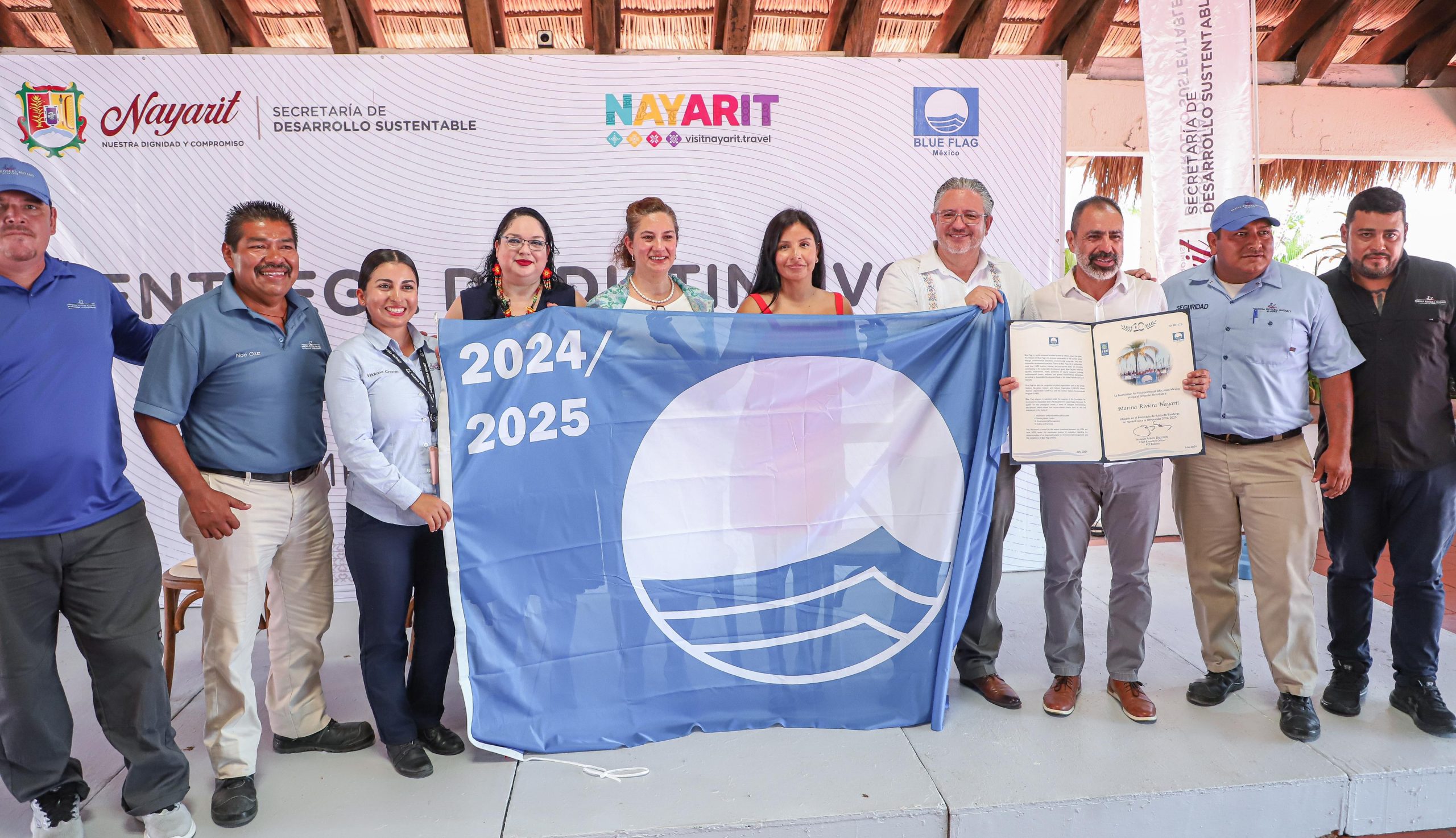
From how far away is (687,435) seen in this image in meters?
2.46

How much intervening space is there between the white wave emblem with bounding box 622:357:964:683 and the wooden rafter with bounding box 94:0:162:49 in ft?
11.9

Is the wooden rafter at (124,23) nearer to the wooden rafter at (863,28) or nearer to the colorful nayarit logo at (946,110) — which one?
the wooden rafter at (863,28)

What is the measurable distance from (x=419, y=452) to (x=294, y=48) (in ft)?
Answer: 9.05

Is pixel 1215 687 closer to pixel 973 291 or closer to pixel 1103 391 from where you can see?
pixel 1103 391

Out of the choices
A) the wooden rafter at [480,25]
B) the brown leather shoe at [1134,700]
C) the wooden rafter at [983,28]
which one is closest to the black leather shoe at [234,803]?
the brown leather shoe at [1134,700]

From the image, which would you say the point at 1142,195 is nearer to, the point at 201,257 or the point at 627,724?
the point at 627,724

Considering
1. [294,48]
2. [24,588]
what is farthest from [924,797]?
[294,48]

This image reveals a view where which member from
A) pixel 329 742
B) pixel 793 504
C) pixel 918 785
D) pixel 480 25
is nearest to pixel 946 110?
pixel 480 25

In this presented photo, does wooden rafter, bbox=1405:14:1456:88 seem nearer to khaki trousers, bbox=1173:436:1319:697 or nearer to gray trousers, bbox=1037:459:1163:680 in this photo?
khaki trousers, bbox=1173:436:1319:697

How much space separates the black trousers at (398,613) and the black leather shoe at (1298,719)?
2.48m

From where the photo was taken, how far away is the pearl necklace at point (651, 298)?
2.73 metres

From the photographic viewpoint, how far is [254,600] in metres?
2.30

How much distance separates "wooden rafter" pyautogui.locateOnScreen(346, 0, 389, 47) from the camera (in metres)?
4.20

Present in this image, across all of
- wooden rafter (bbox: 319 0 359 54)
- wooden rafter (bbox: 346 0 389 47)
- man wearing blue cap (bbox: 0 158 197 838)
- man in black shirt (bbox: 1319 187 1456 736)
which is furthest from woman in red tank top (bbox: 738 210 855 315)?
wooden rafter (bbox: 346 0 389 47)
